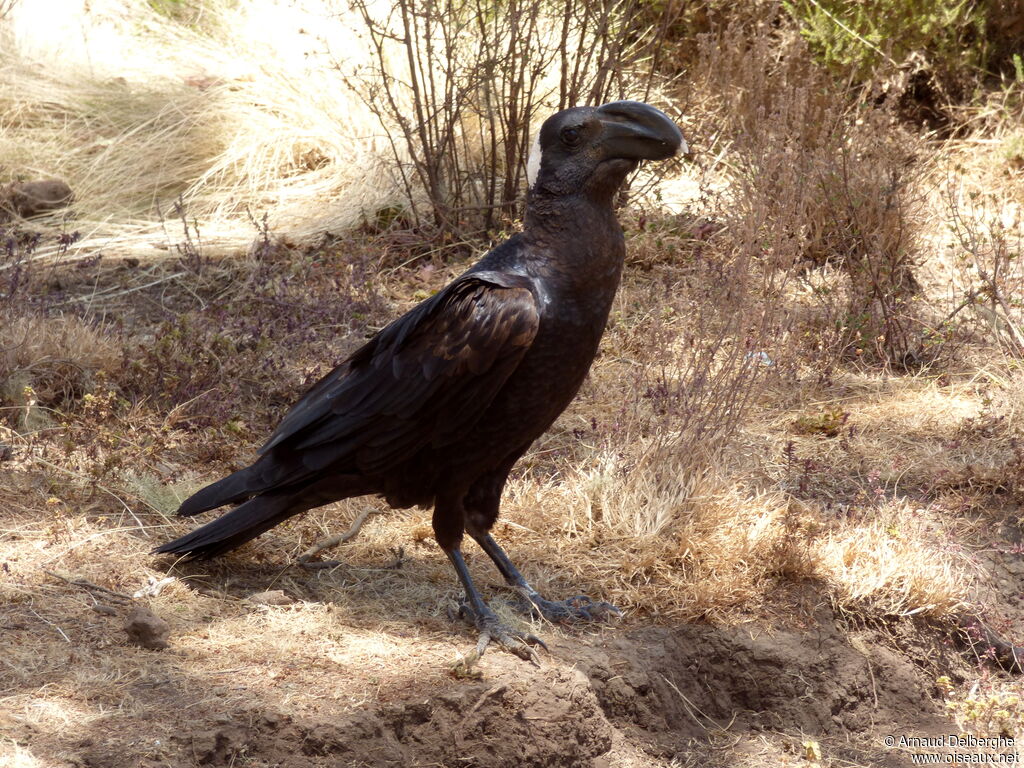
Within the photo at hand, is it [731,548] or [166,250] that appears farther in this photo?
[166,250]

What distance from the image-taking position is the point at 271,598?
368cm

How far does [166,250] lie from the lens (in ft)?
22.5

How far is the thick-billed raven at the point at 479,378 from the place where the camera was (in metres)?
3.40

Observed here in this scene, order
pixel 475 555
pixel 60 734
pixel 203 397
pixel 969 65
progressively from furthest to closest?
pixel 969 65 < pixel 203 397 < pixel 475 555 < pixel 60 734

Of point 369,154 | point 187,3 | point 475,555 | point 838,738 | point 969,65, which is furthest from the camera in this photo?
point 187,3

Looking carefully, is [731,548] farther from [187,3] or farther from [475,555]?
[187,3]

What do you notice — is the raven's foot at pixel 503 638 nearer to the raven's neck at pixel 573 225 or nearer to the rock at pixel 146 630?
the rock at pixel 146 630

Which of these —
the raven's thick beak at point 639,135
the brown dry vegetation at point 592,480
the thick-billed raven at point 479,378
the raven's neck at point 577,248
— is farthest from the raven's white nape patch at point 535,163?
the brown dry vegetation at point 592,480

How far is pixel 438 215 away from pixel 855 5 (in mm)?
3334

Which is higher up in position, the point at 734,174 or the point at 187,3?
the point at 187,3

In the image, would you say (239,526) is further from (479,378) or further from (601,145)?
(601,145)

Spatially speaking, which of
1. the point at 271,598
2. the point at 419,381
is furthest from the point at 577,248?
the point at 271,598

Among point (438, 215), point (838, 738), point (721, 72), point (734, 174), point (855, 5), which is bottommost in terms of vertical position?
point (838, 738)

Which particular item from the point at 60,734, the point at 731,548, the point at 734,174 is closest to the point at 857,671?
the point at 731,548
